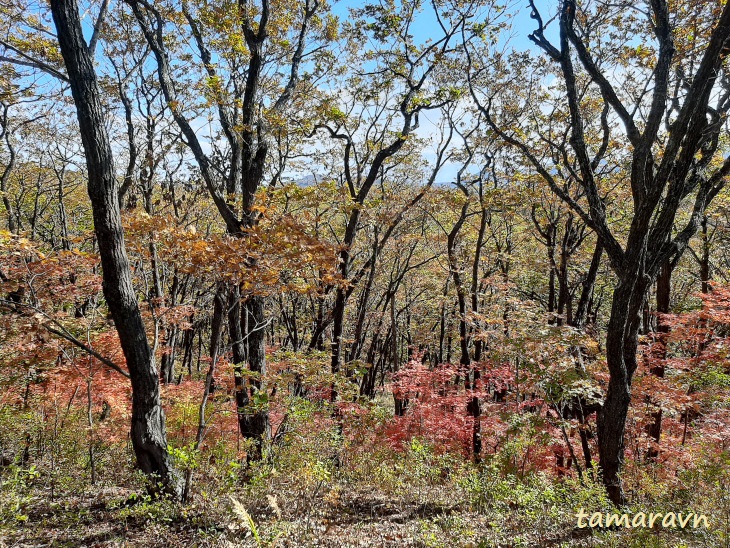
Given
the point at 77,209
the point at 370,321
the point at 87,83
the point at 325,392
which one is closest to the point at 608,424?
the point at 325,392

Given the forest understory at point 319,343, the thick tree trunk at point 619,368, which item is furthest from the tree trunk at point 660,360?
the thick tree trunk at point 619,368

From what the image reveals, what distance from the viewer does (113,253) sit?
14.6ft

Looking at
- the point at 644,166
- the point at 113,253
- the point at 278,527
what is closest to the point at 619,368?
the point at 644,166

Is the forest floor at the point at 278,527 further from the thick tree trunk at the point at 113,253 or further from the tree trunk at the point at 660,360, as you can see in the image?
the tree trunk at the point at 660,360

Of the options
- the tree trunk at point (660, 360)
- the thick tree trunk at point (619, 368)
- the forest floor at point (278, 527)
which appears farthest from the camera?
the tree trunk at point (660, 360)

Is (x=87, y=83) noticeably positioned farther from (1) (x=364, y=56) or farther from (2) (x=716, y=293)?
(2) (x=716, y=293)

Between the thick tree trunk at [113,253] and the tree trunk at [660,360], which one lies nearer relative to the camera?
the thick tree trunk at [113,253]

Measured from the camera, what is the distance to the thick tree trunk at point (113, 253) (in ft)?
13.6

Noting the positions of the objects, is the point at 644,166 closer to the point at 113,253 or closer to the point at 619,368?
the point at 619,368

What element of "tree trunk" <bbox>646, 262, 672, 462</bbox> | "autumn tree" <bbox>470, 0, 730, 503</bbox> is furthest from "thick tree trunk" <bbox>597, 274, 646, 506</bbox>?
"tree trunk" <bbox>646, 262, 672, 462</bbox>

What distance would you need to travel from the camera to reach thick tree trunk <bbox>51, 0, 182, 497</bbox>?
4141mm

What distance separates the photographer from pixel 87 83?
4.22 metres

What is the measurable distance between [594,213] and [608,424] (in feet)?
9.64

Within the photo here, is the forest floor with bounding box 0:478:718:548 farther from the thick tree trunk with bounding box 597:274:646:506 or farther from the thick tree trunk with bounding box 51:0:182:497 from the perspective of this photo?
the thick tree trunk with bounding box 597:274:646:506
